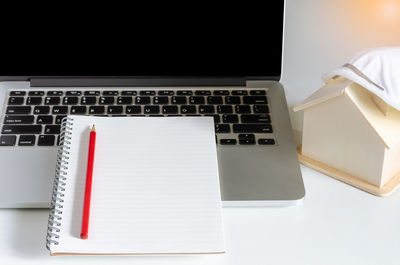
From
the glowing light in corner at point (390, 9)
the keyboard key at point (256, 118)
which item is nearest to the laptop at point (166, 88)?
the keyboard key at point (256, 118)

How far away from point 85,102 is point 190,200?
0.82 feet

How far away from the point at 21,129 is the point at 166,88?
0.69 feet

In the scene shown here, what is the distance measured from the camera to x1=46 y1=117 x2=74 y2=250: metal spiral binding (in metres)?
0.68

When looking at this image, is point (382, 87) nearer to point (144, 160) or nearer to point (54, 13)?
point (144, 160)

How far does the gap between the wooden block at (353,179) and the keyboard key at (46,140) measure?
1.07 feet

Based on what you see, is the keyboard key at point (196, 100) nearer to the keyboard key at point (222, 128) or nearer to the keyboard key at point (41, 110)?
the keyboard key at point (222, 128)

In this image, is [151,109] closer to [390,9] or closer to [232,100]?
[232,100]

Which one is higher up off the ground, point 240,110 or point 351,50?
point 351,50

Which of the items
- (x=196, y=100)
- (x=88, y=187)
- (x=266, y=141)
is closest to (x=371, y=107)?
(x=266, y=141)

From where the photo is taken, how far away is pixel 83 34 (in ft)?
2.92

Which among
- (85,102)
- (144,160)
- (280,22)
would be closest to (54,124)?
(85,102)

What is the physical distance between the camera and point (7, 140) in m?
0.82

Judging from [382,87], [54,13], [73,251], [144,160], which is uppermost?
[54,13]

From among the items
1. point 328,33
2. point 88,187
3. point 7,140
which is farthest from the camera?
point 328,33
